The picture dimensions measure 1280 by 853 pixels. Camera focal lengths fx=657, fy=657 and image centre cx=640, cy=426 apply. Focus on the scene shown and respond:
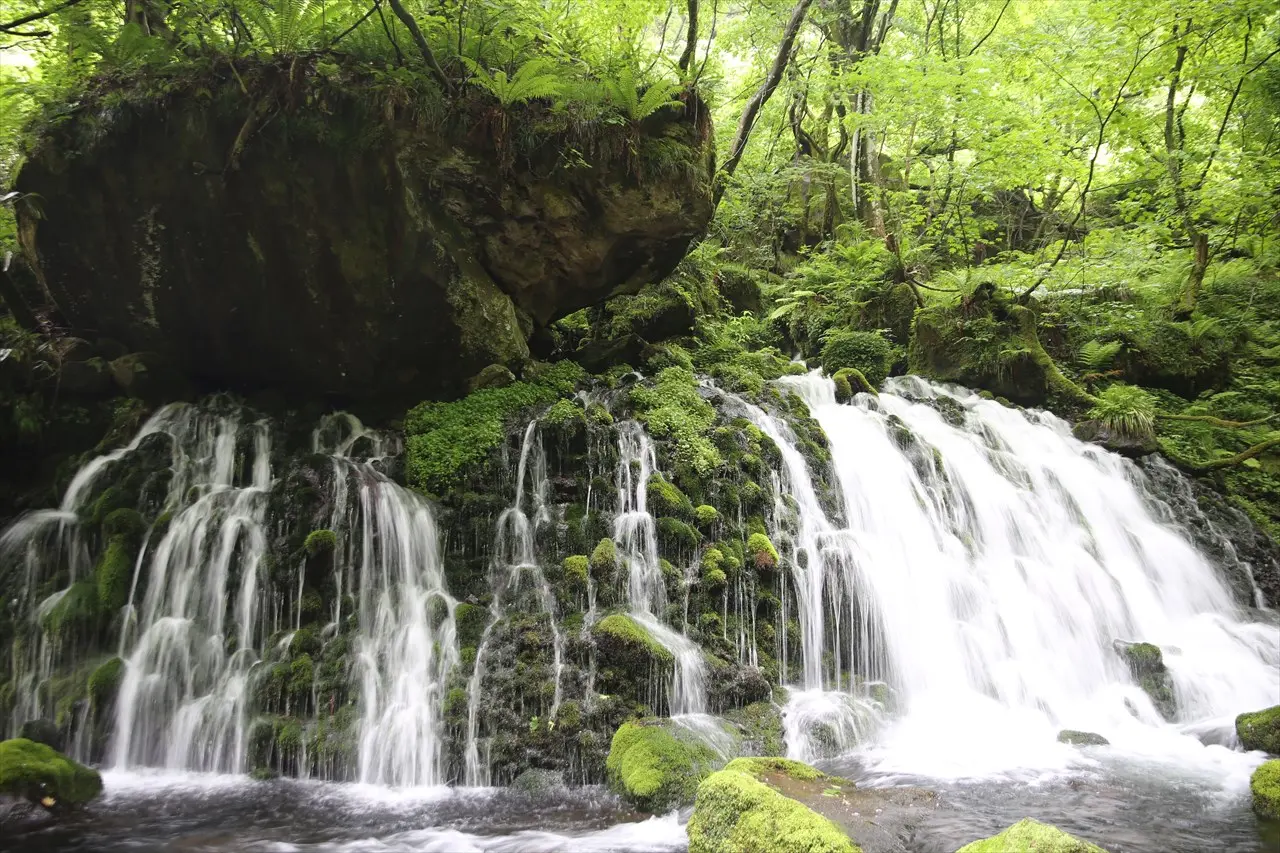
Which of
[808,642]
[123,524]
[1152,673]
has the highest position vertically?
[123,524]

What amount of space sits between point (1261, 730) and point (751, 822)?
17.0 ft

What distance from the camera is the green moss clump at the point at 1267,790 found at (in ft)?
14.6

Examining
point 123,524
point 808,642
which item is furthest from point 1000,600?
point 123,524

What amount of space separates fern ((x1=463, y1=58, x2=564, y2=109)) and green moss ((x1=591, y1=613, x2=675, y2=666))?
587 centimetres

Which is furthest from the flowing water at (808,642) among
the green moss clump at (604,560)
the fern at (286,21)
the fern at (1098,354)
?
the fern at (286,21)

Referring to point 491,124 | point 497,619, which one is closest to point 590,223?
point 491,124

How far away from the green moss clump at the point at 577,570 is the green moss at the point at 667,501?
3.65 feet

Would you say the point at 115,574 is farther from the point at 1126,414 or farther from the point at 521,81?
the point at 1126,414

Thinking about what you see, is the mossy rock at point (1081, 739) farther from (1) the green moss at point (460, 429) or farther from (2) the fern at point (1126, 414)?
(2) the fern at point (1126, 414)

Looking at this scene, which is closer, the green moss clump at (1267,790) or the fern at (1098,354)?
the green moss clump at (1267,790)

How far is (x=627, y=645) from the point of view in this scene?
6.23 metres

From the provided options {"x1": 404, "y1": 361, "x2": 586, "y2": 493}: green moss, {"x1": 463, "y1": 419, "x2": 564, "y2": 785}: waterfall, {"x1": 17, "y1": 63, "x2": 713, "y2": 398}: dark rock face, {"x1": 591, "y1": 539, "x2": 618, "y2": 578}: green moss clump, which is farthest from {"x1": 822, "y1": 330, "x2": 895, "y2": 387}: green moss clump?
{"x1": 591, "y1": 539, "x2": 618, "y2": 578}: green moss clump

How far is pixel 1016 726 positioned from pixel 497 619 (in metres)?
5.30

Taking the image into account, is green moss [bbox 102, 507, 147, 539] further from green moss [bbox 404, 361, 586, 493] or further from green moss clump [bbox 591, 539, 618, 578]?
green moss clump [bbox 591, 539, 618, 578]
